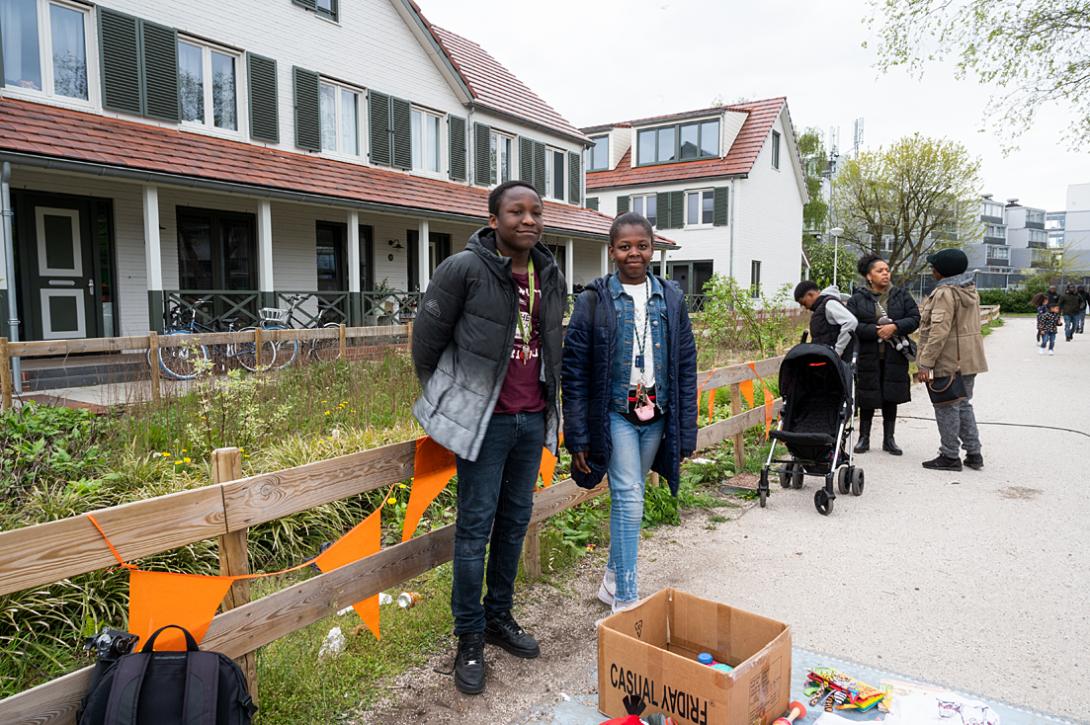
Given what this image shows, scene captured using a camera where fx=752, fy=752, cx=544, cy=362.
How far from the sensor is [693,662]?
281 cm

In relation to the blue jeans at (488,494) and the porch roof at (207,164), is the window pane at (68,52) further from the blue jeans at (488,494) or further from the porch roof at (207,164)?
the blue jeans at (488,494)

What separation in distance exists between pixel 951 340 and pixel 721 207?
25.1m

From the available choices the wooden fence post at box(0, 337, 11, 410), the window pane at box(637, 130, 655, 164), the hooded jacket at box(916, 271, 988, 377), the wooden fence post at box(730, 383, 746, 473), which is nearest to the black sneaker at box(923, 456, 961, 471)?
the hooded jacket at box(916, 271, 988, 377)

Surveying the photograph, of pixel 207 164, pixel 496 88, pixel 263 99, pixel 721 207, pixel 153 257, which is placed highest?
pixel 496 88

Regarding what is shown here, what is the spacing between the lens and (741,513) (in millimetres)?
6176

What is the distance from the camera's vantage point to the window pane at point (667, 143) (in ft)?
110

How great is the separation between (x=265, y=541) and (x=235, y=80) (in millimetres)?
13269

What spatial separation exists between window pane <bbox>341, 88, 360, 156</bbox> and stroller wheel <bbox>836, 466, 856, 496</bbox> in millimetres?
14590

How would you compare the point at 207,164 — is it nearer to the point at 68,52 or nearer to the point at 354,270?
the point at 68,52

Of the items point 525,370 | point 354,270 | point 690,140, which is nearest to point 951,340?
point 525,370

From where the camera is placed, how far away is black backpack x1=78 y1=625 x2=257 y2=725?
7.52 feet

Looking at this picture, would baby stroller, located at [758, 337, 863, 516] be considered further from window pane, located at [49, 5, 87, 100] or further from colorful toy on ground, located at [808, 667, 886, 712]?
window pane, located at [49, 5, 87, 100]

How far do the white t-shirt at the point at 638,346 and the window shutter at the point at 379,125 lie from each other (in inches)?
610

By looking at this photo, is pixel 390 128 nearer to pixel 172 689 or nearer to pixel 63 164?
pixel 63 164
